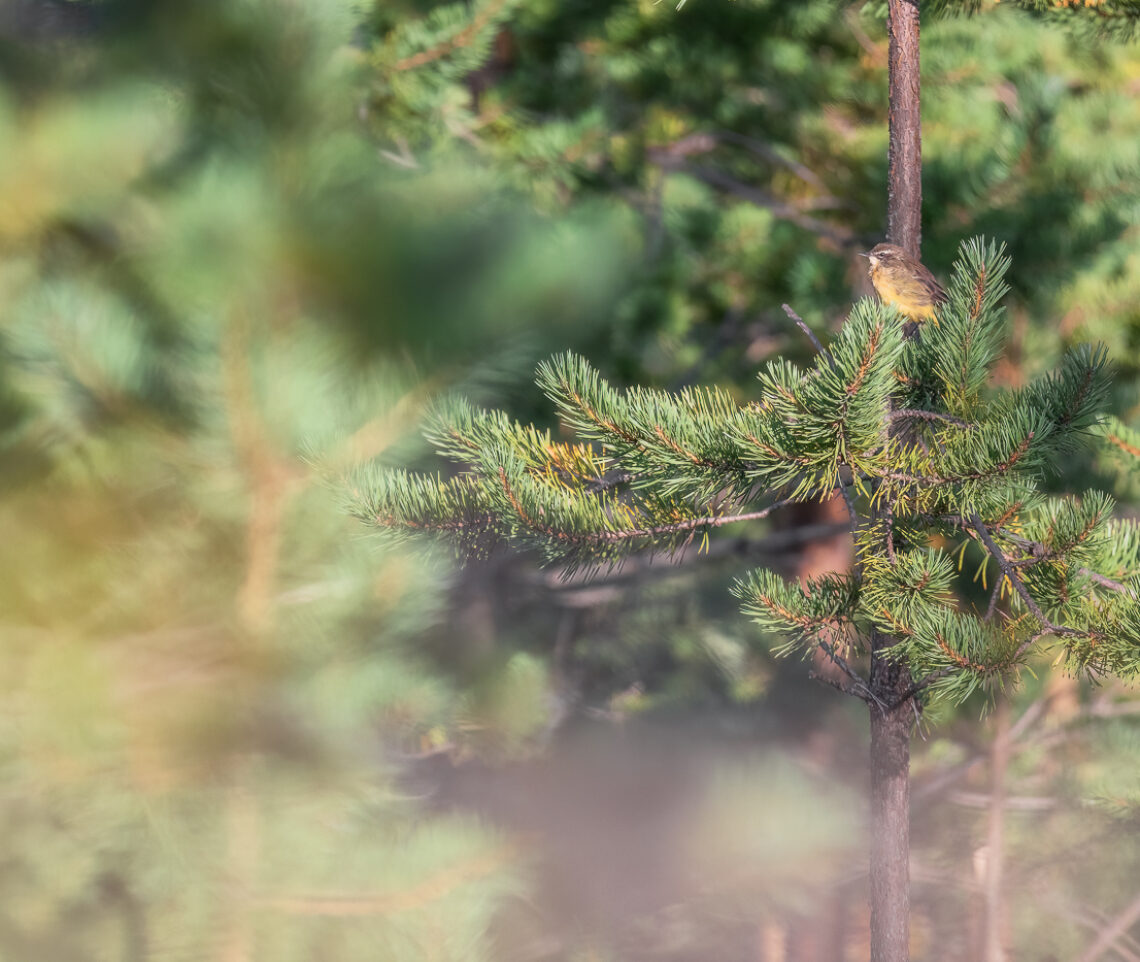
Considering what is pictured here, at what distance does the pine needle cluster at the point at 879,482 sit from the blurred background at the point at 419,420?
1.57 feet

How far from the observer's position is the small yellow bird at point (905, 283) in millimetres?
1994

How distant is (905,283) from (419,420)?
1.04 m

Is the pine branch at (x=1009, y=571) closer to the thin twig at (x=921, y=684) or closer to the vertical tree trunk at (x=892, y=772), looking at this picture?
the thin twig at (x=921, y=684)

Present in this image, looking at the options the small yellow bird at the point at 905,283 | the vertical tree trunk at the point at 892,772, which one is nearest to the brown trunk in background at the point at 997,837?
the vertical tree trunk at the point at 892,772

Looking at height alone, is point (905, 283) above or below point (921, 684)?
above

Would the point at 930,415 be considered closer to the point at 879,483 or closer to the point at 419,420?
the point at 879,483

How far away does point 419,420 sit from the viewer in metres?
2.42

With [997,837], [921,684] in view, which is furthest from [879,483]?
[997,837]

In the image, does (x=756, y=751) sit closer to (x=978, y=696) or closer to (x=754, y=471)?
(x=978, y=696)

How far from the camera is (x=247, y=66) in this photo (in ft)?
7.38

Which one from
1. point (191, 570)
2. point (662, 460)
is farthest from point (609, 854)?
point (662, 460)

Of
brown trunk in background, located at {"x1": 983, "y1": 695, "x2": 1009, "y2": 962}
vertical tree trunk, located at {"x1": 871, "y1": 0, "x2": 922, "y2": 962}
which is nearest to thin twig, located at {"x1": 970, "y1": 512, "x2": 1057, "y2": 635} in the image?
vertical tree trunk, located at {"x1": 871, "y1": 0, "x2": 922, "y2": 962}

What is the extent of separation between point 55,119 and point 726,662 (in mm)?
3913

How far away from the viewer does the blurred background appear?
2.36 m
